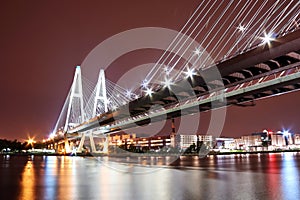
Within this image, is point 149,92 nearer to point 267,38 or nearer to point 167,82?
point 167,82

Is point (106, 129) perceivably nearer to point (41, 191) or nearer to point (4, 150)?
point (41, 191)

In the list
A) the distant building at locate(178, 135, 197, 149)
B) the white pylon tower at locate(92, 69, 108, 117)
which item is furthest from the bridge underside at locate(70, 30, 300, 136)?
the distant building at locate(178, 135, 197, 149)

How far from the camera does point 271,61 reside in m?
15.3

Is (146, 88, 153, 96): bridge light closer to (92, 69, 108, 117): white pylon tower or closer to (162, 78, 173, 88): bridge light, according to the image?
(162, 78, 173, 88): bridge light

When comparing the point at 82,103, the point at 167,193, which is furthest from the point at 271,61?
the point at 82,103

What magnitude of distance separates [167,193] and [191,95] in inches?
538

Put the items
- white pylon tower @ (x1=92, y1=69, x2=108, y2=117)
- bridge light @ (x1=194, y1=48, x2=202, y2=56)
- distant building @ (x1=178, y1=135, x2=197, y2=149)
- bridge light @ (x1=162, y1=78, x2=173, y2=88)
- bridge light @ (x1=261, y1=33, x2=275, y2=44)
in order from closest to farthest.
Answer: bridge light @ (x1=261, y1=33, x2=275, y2=44) → bridge light @ (x1=194, y1=48, x2=202, y2=56) → bridge light @ (x1=162, y1=78, x2=173, y2=88) → white pylon tower @ (x1=92, y1=69, x2=108, y2=117) → distant building @ (x1=178, y1=135, x2=197, y2=149)

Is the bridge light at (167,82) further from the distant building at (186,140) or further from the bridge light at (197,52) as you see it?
the distant building at (186,140)

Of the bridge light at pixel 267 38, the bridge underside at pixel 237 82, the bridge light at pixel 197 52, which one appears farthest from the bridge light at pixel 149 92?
the bridge light at pixel 267 38

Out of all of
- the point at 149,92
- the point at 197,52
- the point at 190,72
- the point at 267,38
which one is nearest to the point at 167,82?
the point at 149,92

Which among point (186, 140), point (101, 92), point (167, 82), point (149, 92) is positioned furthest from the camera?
point (186, 140)

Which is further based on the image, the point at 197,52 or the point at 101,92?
the point at 101,92

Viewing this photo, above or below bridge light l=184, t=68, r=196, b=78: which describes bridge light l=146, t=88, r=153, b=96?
below

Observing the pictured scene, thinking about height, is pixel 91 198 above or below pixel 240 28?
below
